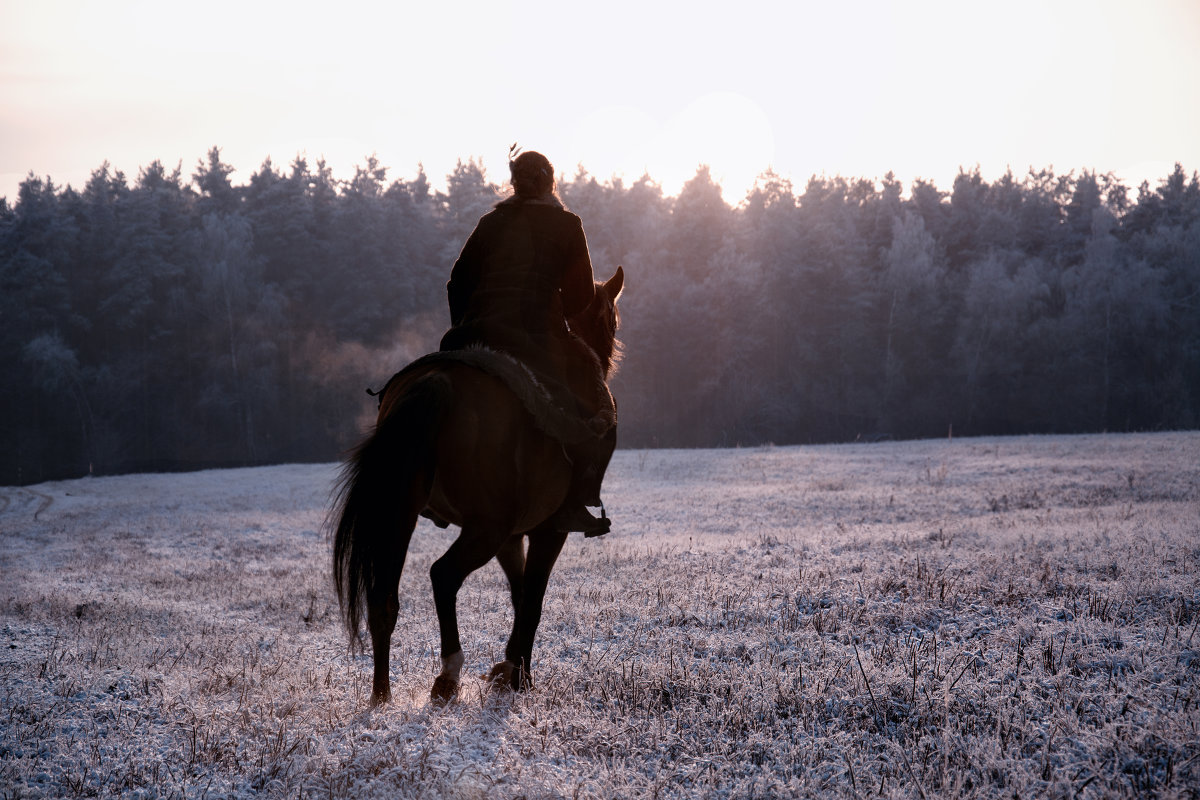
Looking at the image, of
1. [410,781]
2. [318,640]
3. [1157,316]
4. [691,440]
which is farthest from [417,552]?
[1157,316]

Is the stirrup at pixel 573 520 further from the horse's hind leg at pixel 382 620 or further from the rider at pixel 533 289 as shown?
the horse's hind leg at pixel 382 620

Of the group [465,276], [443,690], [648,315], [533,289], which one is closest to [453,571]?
[443,690]

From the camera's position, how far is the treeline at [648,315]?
177ft

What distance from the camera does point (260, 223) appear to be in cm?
6056

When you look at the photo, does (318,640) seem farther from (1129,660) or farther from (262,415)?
(262,415)

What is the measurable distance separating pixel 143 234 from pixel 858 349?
5007cm

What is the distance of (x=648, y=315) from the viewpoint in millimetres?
57406

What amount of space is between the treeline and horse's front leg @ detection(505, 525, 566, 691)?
1896 inches

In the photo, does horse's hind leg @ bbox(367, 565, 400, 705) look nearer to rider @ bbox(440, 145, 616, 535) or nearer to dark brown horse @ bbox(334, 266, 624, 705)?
dark brown horse @ bbox(334, 266, 624, 705)

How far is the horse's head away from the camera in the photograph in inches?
241

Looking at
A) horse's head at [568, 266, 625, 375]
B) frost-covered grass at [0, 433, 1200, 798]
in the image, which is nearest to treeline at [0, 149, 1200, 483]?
frost-covered grass at [0, 433, 1200, 798]

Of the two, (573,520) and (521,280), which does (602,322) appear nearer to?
(521,280)

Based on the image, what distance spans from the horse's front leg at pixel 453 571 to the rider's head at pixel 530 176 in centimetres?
243

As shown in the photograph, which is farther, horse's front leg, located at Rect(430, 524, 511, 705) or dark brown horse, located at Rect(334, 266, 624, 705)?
horse's front leg, located at Rect(430, 524, 511, 705)
